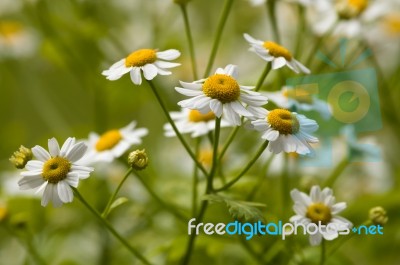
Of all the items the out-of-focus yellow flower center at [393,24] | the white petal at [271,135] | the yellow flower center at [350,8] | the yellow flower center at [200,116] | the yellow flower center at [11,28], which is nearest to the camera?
the white petal at [271,135]

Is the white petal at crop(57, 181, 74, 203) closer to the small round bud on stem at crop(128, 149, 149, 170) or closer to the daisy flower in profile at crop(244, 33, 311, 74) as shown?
the small round bud on stem at crop(128, 149, 149, 170)

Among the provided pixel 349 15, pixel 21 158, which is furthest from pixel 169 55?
pixel 349 15

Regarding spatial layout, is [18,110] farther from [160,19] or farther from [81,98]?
[160,19]

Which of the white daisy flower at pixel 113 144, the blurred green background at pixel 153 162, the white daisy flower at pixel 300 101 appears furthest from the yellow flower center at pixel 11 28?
the white daisy flower at pixel 300 101

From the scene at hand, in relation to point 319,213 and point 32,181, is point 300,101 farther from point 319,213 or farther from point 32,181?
point 32,181

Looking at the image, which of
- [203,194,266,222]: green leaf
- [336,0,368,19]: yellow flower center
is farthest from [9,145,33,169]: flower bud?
[336,0,368,19]: yellow flower center

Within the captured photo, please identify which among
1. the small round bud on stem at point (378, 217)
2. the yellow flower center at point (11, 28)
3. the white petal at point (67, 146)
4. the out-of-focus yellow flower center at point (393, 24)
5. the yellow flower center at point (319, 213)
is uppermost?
the yellow flower center at point (11, 28)

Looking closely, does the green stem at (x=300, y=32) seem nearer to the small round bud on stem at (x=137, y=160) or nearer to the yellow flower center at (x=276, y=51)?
the yellow flower center at (x=276, y=51)
